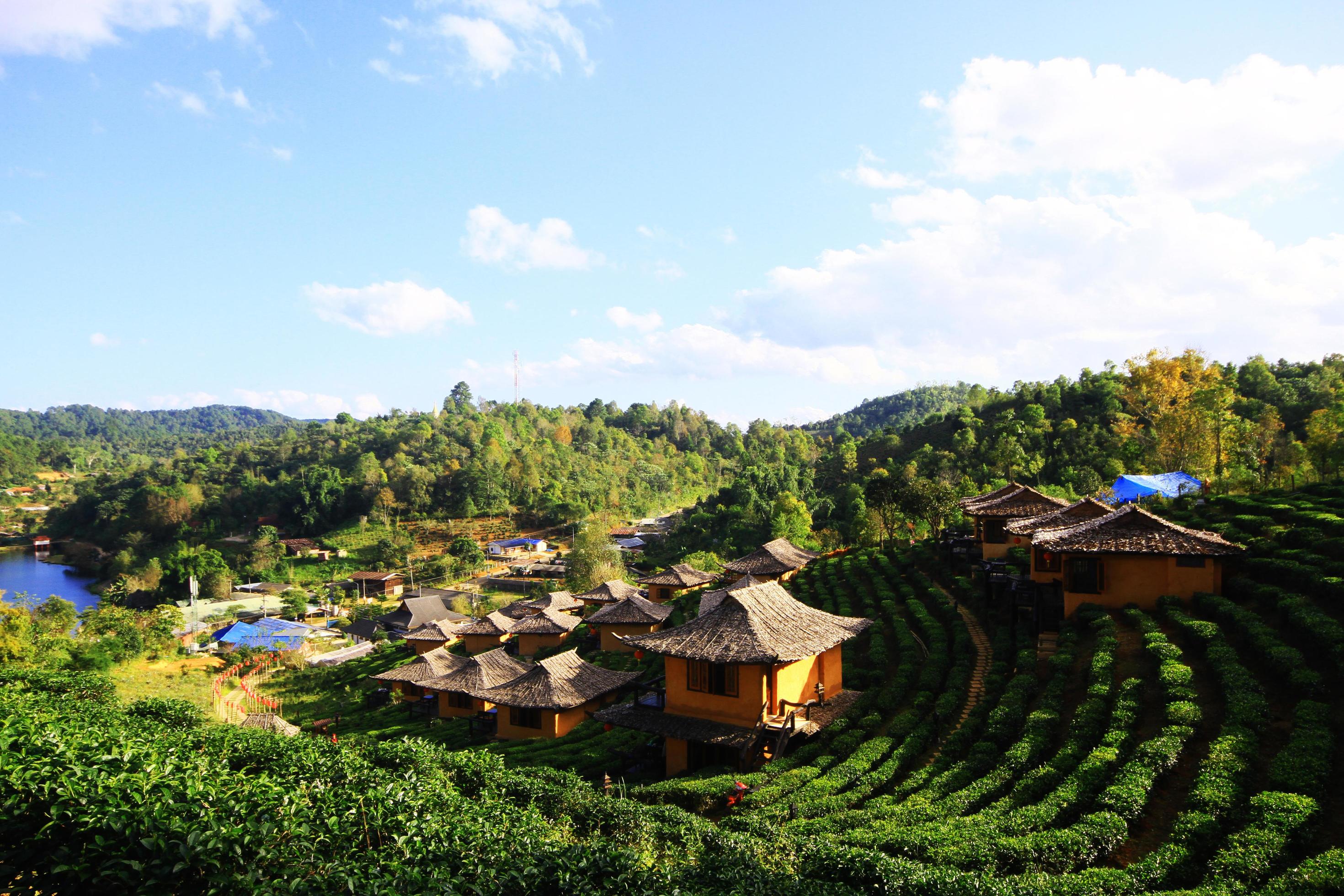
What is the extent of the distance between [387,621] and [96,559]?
182 feet

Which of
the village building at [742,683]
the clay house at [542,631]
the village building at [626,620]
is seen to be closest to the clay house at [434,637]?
the clay house at [542,631]

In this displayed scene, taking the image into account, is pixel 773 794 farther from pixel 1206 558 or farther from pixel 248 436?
pixel 248 436

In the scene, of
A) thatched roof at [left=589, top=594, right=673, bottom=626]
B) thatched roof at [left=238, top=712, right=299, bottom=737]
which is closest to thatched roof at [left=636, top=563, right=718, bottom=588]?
thatched roof at [left=589, top=594, right=673, bottom=626]

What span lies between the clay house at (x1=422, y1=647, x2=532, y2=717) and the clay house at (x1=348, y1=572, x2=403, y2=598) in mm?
41212

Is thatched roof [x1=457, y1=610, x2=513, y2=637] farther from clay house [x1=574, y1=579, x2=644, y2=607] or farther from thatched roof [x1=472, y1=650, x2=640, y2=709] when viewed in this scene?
thatched roof [x1=472, y1=650, x2=640, y2=709]

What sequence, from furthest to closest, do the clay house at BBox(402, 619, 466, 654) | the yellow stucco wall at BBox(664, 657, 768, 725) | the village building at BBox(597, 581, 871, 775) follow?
1. the clay house at BBox(402, 619, 466, 654)
2. the yellow stucco wall at BBox(664, 657, 768, 725)
3. the village building at BBox(597, 581, 871, 775)

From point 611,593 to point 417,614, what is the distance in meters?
18.7

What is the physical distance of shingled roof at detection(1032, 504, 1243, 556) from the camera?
16.7 metres

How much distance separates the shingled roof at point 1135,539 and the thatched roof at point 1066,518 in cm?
250

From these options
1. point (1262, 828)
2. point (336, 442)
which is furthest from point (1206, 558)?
point (336, 442)

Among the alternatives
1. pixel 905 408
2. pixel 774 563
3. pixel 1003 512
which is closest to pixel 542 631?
pixel 774 563

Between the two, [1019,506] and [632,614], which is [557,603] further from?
[1019,506]

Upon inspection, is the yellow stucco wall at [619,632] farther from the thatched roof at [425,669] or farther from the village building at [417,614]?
the village building at [417,614]

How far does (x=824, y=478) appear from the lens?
261 ft
